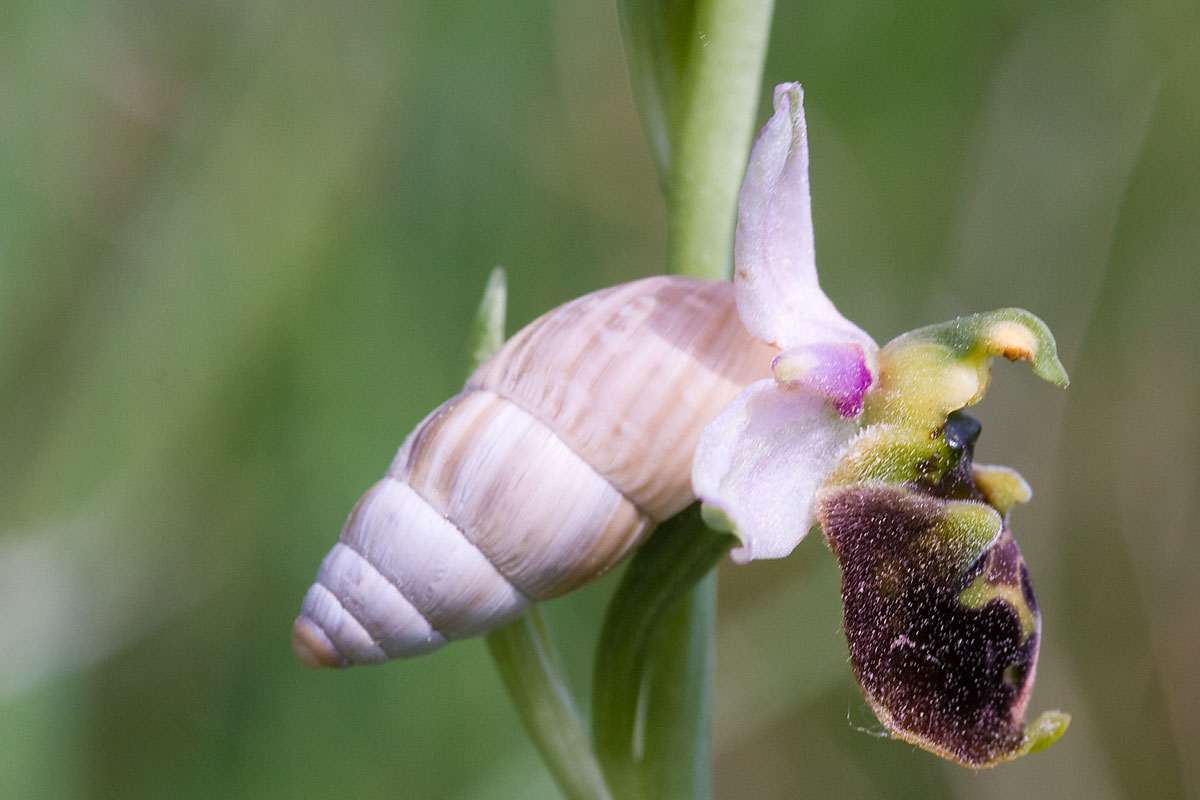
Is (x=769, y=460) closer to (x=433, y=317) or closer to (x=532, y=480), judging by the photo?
(x=532, y=480)

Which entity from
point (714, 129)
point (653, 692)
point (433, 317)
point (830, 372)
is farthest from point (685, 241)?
point (433, 317)

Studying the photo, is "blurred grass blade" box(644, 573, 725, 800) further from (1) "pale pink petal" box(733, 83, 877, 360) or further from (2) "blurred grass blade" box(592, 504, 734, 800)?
(1) "pale pink petal" box(733, 83, 877, 360)

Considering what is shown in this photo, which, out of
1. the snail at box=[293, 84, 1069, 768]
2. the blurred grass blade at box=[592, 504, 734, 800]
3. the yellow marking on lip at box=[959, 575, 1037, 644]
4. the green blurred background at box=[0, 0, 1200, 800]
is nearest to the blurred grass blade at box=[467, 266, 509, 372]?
the snail at box=[293, 84, 1069, 768]

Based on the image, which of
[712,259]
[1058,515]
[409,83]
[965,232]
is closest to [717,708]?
[1058,515]

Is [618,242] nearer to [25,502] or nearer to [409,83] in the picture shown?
[409,83]

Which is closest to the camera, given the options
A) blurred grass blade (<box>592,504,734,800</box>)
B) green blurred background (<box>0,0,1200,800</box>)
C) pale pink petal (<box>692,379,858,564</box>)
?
pale pink petal (<box>692,379,858,564</box>)
